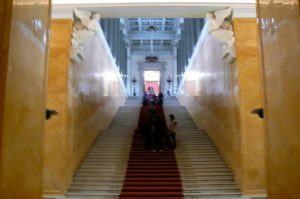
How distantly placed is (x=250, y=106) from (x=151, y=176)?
2792 mm

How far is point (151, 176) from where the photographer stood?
856 cm

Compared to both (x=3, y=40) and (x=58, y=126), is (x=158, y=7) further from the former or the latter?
(x=3, y=40)

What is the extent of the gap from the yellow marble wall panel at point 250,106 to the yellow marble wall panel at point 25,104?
17.2 feet

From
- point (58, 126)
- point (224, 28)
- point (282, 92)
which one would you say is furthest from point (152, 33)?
point (282, 92)

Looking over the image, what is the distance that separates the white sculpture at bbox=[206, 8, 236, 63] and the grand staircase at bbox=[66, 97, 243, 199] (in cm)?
278

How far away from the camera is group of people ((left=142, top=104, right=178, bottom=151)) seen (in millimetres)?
10228

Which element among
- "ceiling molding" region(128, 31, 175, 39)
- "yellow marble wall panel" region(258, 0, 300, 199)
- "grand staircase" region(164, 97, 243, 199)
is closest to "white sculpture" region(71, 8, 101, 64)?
"grand staircase" region(164, 97, 243, 199)

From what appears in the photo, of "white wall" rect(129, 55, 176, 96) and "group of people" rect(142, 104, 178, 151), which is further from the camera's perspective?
"white wall" rect(129, 55, 176, 96)

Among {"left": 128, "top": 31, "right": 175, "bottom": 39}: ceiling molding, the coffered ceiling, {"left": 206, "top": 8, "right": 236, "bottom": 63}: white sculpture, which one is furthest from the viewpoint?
{"left": 128, "top": 31, "right": 175, "bottom": 39}: ceiling molding

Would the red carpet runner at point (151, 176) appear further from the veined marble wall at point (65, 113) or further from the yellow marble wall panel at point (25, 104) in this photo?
the yellow marble wall panel at point (25, 104)

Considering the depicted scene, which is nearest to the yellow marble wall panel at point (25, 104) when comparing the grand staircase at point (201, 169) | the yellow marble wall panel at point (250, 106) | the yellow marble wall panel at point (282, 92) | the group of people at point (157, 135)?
the yellow marble wall panel at point (282, 92)

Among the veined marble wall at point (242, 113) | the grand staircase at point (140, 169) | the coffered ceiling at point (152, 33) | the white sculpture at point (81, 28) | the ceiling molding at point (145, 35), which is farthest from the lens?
the ceiling molding at point (145, 35)

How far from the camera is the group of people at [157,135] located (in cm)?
1023

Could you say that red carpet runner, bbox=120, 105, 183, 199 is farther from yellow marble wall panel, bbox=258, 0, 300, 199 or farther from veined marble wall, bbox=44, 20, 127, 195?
yellow marble wall panel, bbox=258, 0, 300, 199
